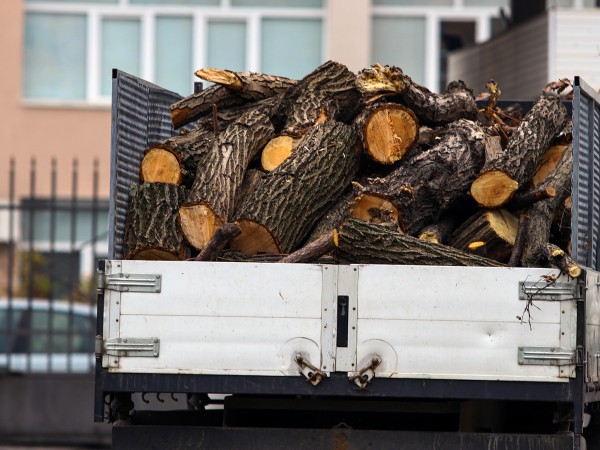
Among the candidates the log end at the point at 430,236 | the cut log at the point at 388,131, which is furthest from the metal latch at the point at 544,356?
the cut log at the point at 388,131

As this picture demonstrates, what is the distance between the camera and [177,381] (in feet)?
20.9

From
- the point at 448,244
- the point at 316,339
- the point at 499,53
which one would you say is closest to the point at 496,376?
the point at 316,339

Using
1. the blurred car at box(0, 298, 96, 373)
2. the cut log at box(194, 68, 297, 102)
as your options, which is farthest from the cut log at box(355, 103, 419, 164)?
the blurred car at box(0, 298, 96, 373)

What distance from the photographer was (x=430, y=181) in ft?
25.2

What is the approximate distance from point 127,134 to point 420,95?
1.82 m

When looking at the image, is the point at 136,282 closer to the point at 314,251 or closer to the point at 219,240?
the point at 219,240

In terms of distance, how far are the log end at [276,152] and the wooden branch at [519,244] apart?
4.88ft

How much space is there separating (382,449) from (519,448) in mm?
641

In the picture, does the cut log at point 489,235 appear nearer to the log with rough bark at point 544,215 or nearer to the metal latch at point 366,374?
the log with rough bark at point 544,215

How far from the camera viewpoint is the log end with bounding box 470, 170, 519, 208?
7531mm

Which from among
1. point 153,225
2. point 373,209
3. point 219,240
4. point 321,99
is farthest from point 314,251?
point 321,99

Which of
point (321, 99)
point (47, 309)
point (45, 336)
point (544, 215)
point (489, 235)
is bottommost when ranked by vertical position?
point (45, 336)

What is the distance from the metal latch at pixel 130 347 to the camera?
251 inches

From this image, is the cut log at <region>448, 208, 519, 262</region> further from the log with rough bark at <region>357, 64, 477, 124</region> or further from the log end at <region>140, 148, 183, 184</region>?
the log end at <region>140, 148, 183, 184</region>
